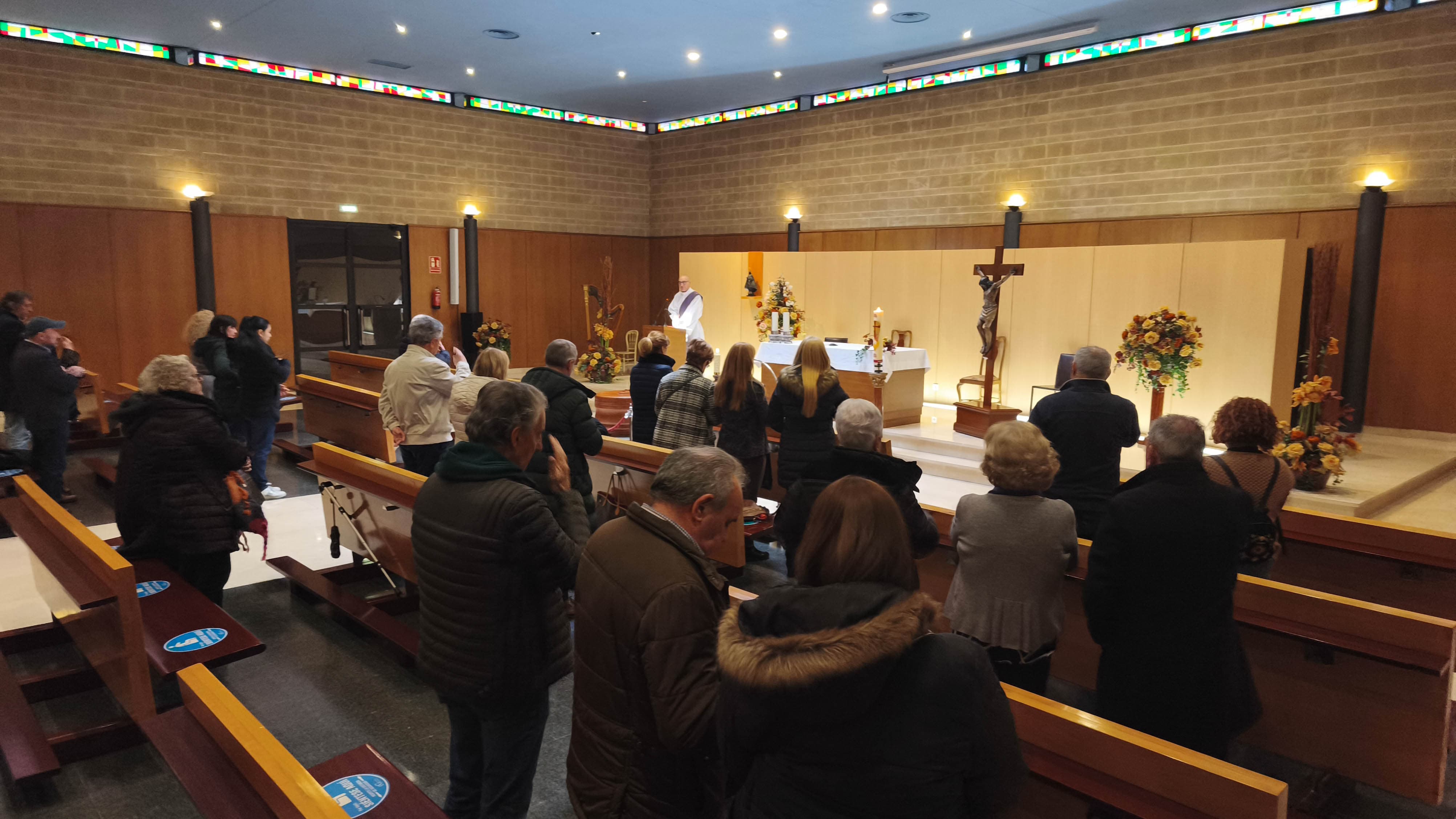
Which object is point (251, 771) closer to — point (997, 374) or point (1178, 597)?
point (1178, 597)

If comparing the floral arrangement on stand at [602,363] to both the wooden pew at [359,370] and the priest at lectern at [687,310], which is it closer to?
the priest at lectern at [687,310]

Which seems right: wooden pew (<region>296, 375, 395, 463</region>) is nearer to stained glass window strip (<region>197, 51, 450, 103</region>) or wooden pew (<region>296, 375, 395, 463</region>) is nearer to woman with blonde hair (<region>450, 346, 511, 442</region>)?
woman with blonde hair (<region>450, 346, 511, 442</region>)

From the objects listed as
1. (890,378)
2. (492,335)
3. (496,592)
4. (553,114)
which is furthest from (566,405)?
(553,114)

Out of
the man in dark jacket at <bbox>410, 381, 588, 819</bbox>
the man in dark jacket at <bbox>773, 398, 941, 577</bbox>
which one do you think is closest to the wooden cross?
the man in dark jacket at <bbox>773, 398, 941, 577</bbox>

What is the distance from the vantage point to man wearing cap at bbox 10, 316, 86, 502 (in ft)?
18.4

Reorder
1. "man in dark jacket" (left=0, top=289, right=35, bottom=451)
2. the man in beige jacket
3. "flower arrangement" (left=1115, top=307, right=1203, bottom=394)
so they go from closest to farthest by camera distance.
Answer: the man in beige jacket → "man in dark jacket" (left=0, top=289, right=35, bottom=451) → "flower arrangement" (left=1115, top=307, right=1203, bottom=394)

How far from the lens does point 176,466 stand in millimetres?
3428

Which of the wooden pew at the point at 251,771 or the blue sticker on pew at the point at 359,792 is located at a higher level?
the wooden pew at the point at 251,771

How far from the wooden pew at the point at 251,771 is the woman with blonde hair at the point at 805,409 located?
238 cm

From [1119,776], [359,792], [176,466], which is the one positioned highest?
[176,466]

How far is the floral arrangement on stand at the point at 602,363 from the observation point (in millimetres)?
13039

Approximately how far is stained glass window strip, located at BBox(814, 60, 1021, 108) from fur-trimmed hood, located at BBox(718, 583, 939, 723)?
10870 millimetres

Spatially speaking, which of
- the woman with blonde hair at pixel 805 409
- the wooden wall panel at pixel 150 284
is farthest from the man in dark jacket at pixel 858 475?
the wooden wall panel at pixel 150 284

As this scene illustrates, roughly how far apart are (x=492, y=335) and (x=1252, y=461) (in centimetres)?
1133
